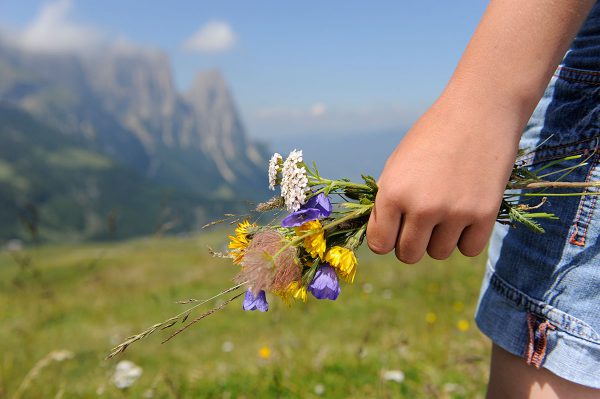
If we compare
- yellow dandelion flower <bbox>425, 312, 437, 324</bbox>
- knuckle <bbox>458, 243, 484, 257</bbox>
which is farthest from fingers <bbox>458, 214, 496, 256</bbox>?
yellow dandelion flower <bbox>425, 312, 437, 324</bbox>

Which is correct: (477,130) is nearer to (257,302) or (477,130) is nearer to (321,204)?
(321,204)

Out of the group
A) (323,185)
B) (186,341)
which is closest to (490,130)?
(323,185)

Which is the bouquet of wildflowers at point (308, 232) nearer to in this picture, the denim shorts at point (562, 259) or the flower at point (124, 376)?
the denim shorts at point (562, 259)

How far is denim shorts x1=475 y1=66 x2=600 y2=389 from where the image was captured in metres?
1.64

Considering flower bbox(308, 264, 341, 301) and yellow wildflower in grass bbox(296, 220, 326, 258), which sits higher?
yellow wildflower in grass bbox(296, 220, 326, 258)

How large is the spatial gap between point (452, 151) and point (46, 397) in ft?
15.1

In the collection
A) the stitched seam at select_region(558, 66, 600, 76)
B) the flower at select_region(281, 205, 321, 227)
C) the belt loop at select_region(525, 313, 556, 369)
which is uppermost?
the stitched seam at select_region(558, 66, 600, 76)

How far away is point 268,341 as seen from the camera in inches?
268

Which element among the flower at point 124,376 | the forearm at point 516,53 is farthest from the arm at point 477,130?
the flower at point 124,376

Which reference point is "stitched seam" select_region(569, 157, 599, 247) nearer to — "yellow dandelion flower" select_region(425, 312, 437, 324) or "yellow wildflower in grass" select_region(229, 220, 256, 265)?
"yellow wildflower in grass" select_region(229, 220, 256, 265)

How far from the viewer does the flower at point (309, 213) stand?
1670 millimetres

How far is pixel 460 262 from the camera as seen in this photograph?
36.9ft

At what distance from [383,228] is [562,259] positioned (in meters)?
0.71

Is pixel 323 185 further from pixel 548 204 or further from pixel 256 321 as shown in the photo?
pixel 256 321
